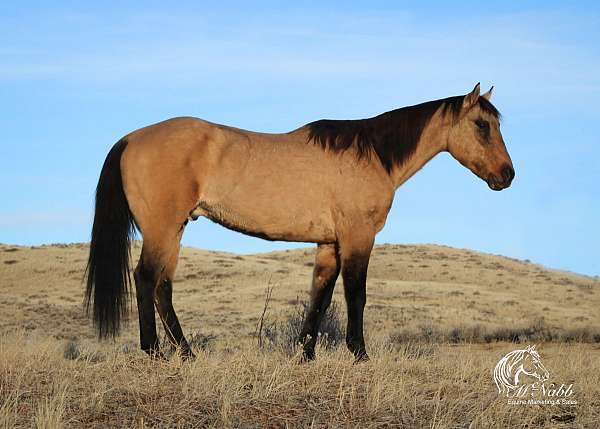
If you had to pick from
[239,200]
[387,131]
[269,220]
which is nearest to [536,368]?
[387,131]

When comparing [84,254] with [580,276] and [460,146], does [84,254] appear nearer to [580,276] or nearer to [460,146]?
[580,276]

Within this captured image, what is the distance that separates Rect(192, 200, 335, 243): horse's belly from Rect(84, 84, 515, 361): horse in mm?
11

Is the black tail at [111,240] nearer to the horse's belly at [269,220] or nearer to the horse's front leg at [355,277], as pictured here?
the horse's belly at [269,220]

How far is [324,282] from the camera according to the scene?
9.24 meters

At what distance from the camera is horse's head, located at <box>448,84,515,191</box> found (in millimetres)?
9719

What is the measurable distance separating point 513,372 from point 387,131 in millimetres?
3227

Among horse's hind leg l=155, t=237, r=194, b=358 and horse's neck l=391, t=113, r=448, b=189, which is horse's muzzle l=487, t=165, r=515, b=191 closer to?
horse's neck l=391, t=113, r=448, b=189

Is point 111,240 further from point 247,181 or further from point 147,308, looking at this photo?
point 247,181

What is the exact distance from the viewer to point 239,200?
335 inches

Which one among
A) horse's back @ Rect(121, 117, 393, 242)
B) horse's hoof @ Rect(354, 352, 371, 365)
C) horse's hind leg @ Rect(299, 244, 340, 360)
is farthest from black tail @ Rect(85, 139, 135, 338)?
horse's hoof @ Rect(354, 352, 371, 365)

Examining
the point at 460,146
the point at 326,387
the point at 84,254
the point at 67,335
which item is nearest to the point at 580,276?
the point at 84,254

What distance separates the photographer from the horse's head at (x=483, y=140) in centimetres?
972

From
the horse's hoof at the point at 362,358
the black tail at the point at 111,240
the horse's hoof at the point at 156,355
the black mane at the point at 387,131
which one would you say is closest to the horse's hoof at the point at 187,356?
the horse's hoof at the point at 156,355
